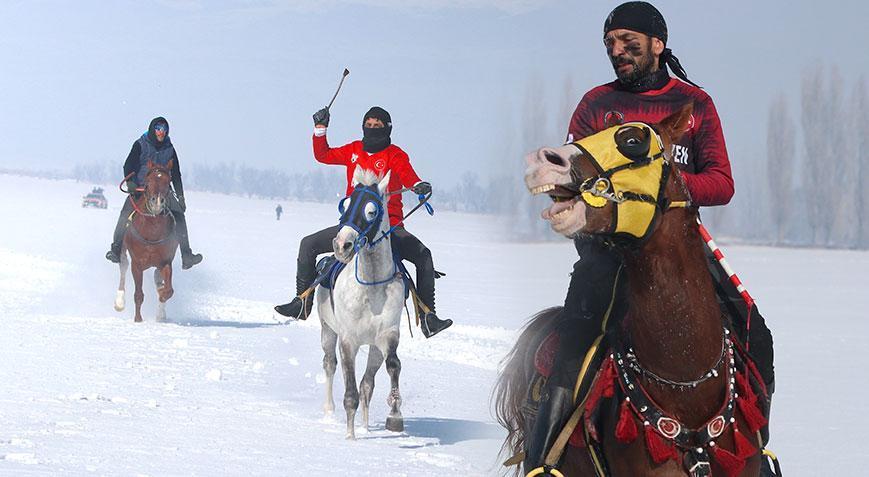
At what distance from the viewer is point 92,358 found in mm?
13750

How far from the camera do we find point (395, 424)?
10117 mm

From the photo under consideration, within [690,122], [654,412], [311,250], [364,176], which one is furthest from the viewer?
[311,250]

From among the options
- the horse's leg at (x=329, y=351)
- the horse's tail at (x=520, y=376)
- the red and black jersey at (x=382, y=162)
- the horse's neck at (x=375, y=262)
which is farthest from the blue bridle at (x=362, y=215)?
the horse's tail at (x=520, y=376)

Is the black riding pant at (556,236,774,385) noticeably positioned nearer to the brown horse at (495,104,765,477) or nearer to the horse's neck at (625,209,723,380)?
the brown horse at (495,104,765,477)

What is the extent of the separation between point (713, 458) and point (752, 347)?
0.54 meters

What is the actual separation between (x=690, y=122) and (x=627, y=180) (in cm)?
86

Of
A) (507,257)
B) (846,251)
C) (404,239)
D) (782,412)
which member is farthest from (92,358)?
(846,251)

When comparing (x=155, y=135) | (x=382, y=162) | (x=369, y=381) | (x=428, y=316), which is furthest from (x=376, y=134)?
(x=155, y=135)

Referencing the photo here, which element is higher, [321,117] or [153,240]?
[321,117]

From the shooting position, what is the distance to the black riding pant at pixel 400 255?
10398 mm

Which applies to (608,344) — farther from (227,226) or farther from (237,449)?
(227,226)

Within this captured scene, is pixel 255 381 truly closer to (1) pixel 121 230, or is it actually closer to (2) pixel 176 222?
(2) pixel 176 222

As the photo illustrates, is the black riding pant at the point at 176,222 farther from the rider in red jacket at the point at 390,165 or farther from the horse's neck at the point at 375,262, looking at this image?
the horse's neck at the point at 375,262

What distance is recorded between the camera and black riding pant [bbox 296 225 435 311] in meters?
10.4
